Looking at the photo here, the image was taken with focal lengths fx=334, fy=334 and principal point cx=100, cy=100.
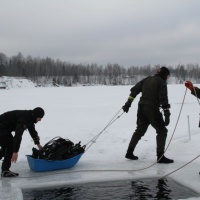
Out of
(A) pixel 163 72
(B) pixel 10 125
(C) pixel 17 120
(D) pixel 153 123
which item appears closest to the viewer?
(C) pixel 17 120

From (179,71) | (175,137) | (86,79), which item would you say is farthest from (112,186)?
(179,71)

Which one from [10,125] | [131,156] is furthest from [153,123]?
[10,125]

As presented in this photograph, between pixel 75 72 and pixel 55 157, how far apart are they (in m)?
106

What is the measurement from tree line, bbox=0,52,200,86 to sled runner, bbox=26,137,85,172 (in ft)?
294

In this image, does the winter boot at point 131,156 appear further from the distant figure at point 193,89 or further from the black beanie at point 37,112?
the black beanie at point 37,112

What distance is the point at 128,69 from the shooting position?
130 m

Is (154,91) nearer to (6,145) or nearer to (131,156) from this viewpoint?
(131,156)

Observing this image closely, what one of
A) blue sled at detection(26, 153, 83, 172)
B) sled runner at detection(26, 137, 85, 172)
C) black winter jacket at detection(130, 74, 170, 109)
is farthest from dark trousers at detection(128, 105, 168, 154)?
blue sled at detection(26, 153, 83, 172)

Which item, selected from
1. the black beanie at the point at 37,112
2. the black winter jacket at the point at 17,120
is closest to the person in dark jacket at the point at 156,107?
the black beanie at the point at 37,112

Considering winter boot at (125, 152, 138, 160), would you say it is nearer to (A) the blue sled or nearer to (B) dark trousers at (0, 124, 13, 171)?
(A) the blue sled

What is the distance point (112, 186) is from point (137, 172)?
0.84 meters

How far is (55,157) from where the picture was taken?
235 inches

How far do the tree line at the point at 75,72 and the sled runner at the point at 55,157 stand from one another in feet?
294

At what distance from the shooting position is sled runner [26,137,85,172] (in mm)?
5848
